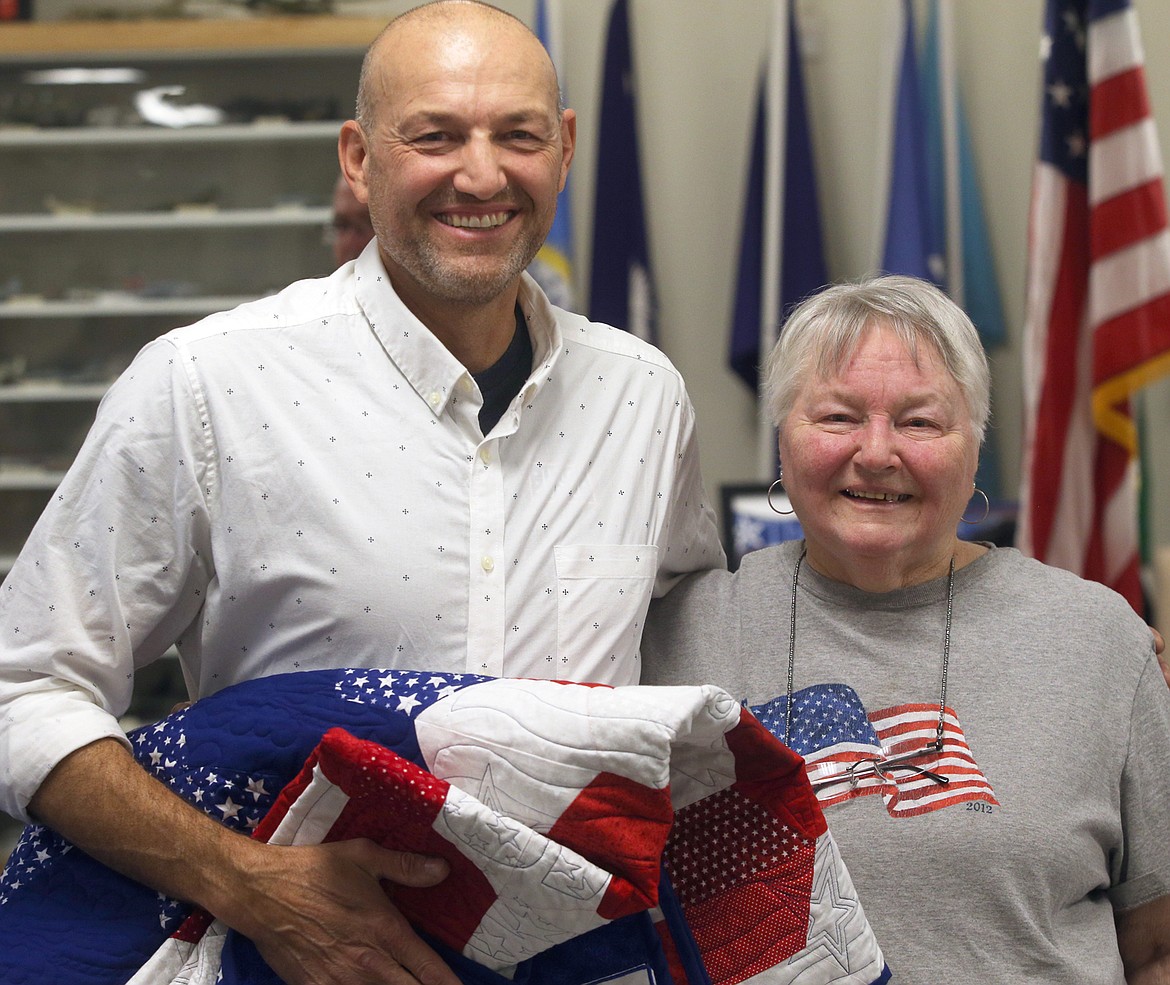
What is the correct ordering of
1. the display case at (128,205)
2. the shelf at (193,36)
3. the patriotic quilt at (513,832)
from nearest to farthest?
the patriotic quilt at (513,832)
the shelf at (193,36)
the display case at (128,205)

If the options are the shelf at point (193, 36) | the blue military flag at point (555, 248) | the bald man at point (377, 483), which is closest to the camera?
the bald man at point (377, 483)

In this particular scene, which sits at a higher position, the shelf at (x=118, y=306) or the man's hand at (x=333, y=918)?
the man's hand at (x=333, y=918)

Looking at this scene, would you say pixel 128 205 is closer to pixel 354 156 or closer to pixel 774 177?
pixel 774 177

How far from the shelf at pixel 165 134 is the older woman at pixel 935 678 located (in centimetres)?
291

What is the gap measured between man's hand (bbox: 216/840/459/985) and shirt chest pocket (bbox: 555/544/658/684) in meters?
0.39

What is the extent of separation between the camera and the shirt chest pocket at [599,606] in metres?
1.45

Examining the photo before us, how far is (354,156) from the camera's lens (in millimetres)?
1563

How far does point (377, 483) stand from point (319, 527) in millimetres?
82

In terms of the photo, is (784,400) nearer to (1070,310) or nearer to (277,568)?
(277,568)

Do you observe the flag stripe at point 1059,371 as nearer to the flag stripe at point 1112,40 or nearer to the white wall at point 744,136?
the flag stripe at point 1112,40

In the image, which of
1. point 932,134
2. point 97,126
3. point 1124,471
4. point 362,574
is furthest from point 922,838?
point 97,126

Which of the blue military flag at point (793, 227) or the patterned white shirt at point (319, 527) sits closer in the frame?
the patterned white shirt at point (319, 527)

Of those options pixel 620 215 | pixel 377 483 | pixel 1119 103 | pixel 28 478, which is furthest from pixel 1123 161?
pixel 28 478

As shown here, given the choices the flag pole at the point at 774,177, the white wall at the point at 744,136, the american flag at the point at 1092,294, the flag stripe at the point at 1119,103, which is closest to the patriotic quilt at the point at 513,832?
the american flag at the point at 1092,294
